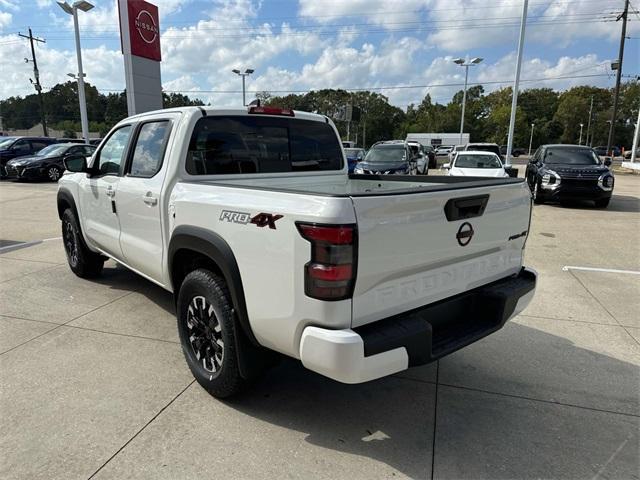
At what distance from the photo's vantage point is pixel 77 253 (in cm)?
546

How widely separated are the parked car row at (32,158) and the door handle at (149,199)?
1685 centimetres

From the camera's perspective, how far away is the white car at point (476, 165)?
520 inches

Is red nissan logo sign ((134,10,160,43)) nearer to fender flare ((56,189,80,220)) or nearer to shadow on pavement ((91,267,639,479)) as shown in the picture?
fender flare ((56,189,80,220))

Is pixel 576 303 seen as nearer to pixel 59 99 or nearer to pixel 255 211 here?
pixel 255 211

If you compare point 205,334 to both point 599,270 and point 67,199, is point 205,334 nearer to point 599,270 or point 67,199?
point 67,199

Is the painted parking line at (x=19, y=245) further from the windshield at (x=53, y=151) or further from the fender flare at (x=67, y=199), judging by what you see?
the windshield at (x=53, y=151)

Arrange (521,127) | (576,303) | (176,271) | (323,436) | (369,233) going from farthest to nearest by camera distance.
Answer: (521,127), (576,303), (176,271), (323,436), (369,233)

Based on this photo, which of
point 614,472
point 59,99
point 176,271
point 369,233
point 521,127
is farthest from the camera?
point 59,99

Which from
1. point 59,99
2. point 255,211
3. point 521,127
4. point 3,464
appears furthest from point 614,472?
point 59,99

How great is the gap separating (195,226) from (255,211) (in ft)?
2.15

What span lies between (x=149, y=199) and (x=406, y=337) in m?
2.31

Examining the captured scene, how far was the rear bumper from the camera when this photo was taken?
214 cm

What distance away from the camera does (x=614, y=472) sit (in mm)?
2391

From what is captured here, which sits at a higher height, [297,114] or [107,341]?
[297,114]
